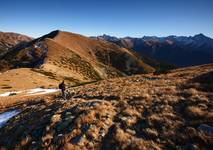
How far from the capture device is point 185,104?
51.2 feet

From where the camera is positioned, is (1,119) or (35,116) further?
(1,119)

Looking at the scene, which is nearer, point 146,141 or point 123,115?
point 146,141

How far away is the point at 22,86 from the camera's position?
218 feet

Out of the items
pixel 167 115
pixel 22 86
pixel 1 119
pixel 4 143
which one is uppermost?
pixel 167 115

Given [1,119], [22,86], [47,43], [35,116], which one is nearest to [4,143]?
[35,116]

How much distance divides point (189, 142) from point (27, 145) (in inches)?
394

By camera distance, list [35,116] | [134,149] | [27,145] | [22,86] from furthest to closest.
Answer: [22,86] < [35,116] < [27,145] < [134,149]

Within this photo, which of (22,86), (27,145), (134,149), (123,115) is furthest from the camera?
(22,86)

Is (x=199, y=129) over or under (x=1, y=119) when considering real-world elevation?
over

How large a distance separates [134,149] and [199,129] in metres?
3.96

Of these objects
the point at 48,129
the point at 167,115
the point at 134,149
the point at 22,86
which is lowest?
the point at 22,86

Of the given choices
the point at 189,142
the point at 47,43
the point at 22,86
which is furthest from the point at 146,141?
the point at 47,43

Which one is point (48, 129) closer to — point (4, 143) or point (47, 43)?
point (4, 143)

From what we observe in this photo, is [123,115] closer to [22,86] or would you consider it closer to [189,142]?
[189,142]
